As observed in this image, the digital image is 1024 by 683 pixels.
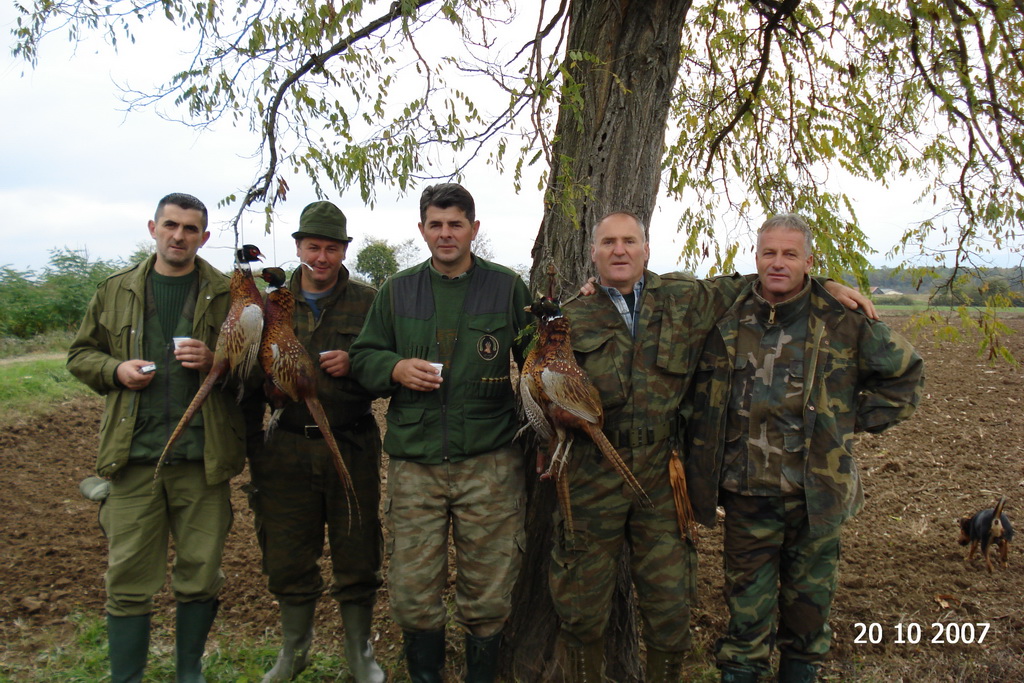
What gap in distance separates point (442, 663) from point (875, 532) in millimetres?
4279

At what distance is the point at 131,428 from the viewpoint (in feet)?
10.7

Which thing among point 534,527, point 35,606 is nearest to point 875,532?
point 534,527

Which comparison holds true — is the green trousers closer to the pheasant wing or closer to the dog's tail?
the pheasant wing

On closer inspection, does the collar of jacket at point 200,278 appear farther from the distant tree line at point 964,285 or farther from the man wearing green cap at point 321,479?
the distant tree line at point 964,285

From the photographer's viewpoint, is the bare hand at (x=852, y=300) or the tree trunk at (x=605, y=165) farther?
the tree trunk at (x=605, y=165)

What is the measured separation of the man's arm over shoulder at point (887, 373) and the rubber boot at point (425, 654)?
2.36m

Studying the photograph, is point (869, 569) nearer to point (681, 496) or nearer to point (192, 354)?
point (681, 496)

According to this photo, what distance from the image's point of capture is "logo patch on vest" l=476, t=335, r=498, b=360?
331cm

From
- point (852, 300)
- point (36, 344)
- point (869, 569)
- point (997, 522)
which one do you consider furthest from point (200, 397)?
point (36, 344)

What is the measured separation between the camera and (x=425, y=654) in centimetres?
334

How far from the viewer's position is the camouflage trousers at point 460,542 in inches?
128

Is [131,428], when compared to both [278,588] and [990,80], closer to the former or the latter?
[278,588]

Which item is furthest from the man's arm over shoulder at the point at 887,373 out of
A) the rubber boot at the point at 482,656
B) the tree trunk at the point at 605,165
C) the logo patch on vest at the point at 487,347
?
the rubber boot at the point at 482,656

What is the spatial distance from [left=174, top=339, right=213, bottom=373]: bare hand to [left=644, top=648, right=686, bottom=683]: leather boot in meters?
2.59
